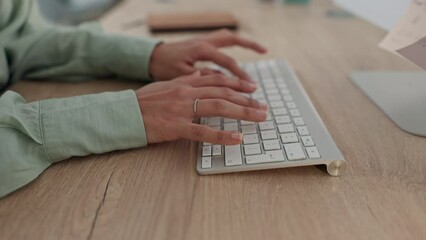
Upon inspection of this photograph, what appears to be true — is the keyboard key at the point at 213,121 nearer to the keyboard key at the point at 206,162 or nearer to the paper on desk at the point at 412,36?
the keyboard key at the point at 206,162

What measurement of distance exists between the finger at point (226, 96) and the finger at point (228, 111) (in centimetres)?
2

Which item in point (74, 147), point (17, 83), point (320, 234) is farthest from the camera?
point (17, 83)

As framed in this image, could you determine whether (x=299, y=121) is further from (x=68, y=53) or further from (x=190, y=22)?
(x=190, y=22)

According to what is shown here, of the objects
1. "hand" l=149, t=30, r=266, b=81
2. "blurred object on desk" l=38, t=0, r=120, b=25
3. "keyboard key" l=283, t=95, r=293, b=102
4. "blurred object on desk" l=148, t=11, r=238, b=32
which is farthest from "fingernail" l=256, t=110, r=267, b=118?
"blurred object on desk" l=38, t=0, r=120, b=25

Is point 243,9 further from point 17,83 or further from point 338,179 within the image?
point 338,179

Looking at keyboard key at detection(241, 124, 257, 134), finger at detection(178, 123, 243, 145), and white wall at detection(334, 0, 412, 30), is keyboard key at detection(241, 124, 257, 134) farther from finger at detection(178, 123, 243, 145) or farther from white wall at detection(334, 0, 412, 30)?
white wall at detection(334, 0, 412, 30)

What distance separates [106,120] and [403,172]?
1.18 feet

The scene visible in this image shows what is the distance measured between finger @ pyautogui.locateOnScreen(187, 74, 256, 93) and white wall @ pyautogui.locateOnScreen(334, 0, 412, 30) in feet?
0.83

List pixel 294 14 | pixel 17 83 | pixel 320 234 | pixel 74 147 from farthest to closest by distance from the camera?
1. pixel 294 14
2. pixel 17 83
3. pixel 74 147
4. pixel 320 234

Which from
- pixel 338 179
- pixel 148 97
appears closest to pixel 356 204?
pixel 338 179

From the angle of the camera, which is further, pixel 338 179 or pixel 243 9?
pixel 243 9

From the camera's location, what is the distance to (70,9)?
2.03m

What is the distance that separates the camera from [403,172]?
1.64ft

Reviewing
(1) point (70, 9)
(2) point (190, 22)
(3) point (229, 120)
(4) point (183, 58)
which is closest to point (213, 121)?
(3) point (229, 120)
